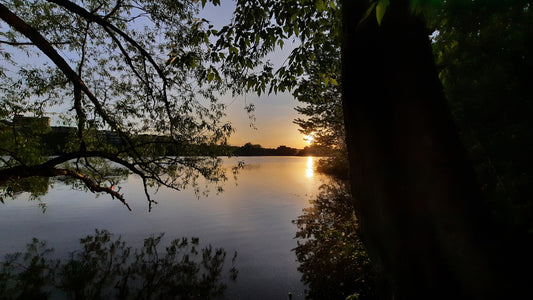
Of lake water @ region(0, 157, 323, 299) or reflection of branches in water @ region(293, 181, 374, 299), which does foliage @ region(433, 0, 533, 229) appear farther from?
lake water @ region(0, 157, 323, 299)

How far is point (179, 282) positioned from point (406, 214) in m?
8.72

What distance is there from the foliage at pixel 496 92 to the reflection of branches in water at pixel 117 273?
7952 millimetres

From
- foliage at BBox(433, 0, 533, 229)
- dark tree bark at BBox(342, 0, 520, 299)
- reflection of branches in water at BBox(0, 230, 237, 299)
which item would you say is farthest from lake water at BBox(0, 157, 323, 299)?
dark tree bark at BBox(342, 0, 520, 299)

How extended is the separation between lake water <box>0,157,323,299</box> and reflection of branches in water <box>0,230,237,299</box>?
869 mm

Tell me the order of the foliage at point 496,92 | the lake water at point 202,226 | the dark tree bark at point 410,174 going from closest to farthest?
1. the dark tree bark at point 410,174
2. the foliage at point 496,92
3. the lake water at point 202,226

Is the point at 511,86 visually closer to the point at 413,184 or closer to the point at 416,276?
the point at 413,184

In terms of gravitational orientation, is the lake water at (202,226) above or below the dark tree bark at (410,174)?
below

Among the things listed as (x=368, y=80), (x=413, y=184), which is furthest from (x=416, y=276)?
(x=368, y=80)

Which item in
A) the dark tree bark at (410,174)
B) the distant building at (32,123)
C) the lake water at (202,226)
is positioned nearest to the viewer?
the dark tree bark at (410,174)

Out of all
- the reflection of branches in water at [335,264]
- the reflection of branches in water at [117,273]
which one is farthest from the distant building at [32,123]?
the reflection of branches in water at [335,264]

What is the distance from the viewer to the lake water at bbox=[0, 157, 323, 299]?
28.5 feet

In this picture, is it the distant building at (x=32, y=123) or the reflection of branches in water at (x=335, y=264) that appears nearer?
the reflection of branches in water at (x=335, y=264)

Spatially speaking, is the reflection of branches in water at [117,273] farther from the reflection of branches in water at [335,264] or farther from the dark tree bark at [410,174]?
the dark tree bark at [410,174]

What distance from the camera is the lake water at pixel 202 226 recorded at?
8.70 meters
